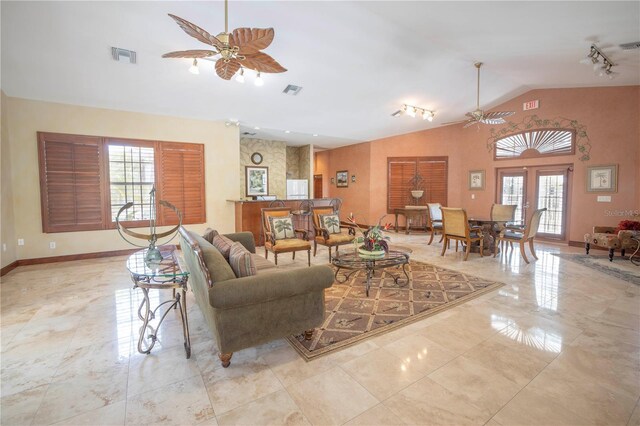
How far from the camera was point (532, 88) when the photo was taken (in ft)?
21.6

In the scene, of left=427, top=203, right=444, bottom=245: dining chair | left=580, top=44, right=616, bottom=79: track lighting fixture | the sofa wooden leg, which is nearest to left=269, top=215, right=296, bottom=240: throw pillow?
the sofa wooden leg

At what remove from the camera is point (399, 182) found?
30.1ft

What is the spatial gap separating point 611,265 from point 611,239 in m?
0.53

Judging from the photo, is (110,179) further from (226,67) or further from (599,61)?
(599,61)

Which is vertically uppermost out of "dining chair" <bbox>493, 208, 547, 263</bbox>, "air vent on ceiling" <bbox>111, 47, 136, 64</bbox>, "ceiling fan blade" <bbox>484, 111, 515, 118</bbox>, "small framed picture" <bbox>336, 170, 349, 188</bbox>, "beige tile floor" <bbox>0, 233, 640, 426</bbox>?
"air vent on ceiling" <bbox>111, 47, 136, 64</bbox>

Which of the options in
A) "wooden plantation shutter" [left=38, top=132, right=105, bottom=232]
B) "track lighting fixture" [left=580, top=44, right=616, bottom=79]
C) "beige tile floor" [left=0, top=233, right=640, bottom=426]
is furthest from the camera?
"wooden plantation shutter" [left=38, top=132, right=105, bottom=232]

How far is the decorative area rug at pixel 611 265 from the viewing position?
13.9 ft

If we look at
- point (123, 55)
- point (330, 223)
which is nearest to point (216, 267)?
point (330, 223)

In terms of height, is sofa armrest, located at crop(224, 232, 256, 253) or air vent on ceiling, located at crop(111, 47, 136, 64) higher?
air vent on ceiling, located at crop(111, 47, 136, 64)

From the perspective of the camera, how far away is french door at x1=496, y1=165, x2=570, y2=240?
6531 millimetres

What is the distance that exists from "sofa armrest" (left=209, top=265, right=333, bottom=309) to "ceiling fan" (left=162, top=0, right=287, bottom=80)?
1.96m

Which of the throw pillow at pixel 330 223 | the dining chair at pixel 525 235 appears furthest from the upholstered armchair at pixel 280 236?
the dining chair at pixel 525 235

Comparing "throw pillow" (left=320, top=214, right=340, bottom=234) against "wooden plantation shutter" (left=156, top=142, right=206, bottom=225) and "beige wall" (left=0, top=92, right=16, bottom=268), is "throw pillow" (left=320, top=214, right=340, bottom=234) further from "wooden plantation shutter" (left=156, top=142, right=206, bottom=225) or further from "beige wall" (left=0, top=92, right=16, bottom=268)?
"beige wall" (left=0, top=92, right=16, bottom=268)

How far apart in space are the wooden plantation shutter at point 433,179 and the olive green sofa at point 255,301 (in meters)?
7.29
